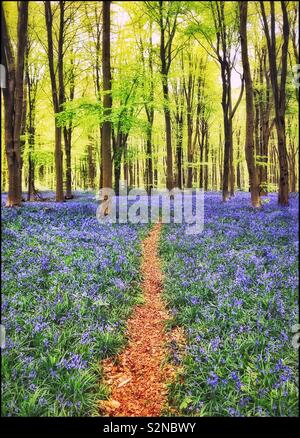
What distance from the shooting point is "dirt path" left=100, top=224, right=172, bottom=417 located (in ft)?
13.5

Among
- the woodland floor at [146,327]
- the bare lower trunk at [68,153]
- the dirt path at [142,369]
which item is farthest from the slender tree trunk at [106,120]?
the bare lower trunk at [68,153]

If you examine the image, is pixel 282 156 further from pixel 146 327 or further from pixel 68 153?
pixel 68 153

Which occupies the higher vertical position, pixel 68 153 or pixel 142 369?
pixel 68 153

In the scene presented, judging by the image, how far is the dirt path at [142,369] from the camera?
4.11 metres

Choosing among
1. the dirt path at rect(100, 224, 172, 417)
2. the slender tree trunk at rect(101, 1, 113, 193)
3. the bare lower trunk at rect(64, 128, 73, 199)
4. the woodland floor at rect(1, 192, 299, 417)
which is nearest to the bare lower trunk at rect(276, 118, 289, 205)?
the woodland floor at rect(1, 192, 299, 417)

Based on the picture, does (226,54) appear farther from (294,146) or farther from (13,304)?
(294,146)

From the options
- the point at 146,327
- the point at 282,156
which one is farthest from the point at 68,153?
the point at 146,327

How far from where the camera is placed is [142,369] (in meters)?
4.94

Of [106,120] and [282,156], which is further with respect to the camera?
[282,156]

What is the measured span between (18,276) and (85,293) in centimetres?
140

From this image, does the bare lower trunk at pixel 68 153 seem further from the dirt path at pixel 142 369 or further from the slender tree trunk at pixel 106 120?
the dirt path at pixel 142 369

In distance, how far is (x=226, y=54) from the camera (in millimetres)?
19625

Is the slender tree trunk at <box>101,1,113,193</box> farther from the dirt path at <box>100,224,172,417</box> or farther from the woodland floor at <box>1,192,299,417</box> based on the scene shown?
the dirt path at <box>100,224,172,417</box>

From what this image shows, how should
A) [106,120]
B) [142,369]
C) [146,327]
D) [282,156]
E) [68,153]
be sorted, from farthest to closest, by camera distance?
1. [68,153]
2. [282,156]
3. [106,120]
4. [146,327]
5. [142,369]
